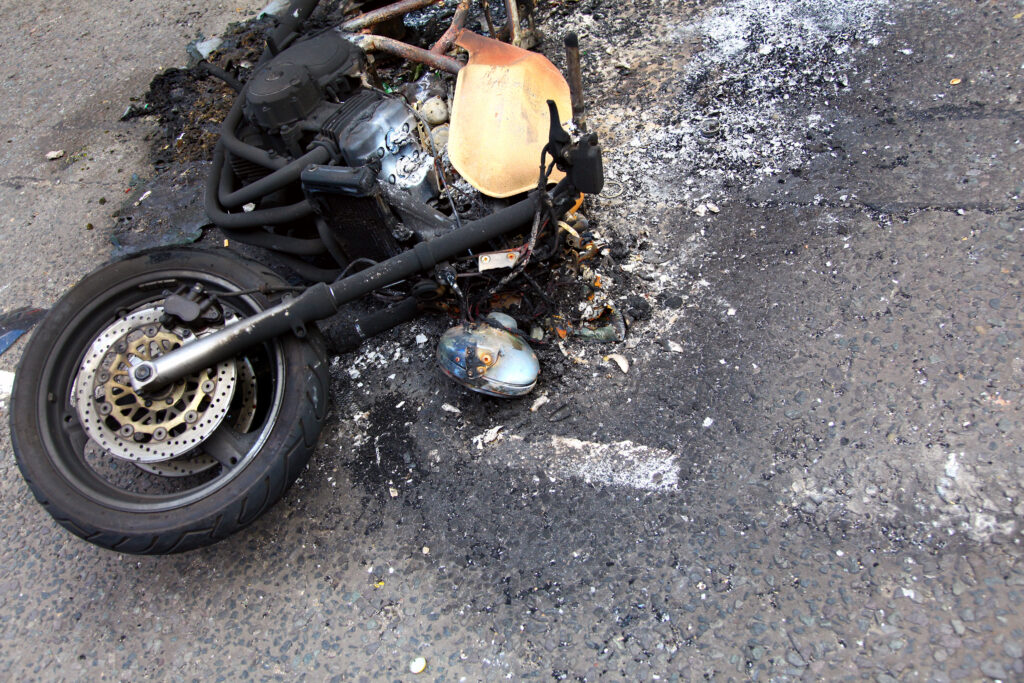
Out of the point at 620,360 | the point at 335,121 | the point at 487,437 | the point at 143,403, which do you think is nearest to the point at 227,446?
the point at 143,403

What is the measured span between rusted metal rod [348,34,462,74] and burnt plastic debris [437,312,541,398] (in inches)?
52.6

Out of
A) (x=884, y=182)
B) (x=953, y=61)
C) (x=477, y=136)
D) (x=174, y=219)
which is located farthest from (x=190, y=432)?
(x=953, y=61)

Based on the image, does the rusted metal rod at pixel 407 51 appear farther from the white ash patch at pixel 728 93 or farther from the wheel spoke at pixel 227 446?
the wheel spoke at pixel 227 446

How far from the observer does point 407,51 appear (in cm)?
336

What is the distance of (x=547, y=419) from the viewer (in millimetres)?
2777

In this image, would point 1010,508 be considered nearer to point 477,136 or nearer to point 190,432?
point 477,136

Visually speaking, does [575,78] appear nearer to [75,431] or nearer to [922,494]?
[922,494]

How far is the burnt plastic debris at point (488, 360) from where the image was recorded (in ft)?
8.77

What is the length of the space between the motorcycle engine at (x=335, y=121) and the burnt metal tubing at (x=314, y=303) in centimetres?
38

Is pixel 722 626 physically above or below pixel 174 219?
below

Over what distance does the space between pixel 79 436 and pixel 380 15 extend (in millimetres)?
2671

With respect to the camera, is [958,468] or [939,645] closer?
[939,645]

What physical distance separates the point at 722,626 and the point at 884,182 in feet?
7.53

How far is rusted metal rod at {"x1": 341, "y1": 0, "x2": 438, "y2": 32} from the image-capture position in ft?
12.0
